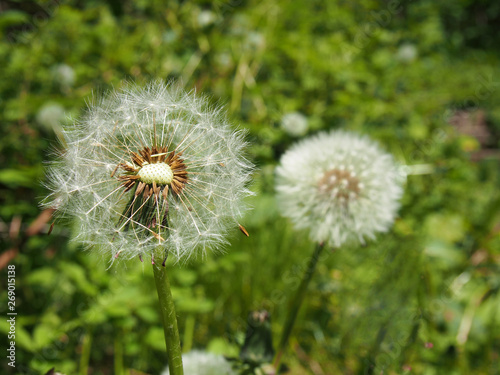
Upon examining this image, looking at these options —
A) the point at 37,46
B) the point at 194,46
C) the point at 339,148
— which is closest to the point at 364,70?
the point at 194,46

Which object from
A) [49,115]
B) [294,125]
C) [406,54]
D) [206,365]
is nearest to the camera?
[206,365]

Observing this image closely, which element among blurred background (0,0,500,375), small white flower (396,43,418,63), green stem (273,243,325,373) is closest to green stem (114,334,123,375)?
blurred background (0,0,500,375)

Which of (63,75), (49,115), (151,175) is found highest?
(63,75)

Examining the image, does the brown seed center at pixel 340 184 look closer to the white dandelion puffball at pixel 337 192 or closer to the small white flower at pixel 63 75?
the white dandelion puffball at pixel 337 192

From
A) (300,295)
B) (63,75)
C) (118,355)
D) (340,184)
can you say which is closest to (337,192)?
(340,184)

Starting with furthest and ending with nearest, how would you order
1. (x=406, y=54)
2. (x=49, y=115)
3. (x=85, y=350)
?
(x=406, y=54)
(x=49, y=115)
(x=85, y=350)

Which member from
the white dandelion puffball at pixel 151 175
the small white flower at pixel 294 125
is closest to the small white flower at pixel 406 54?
the small white flower at pixel 294 125

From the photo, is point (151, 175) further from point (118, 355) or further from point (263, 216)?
point (263, 216)

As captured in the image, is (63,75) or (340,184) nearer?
(340,184)
